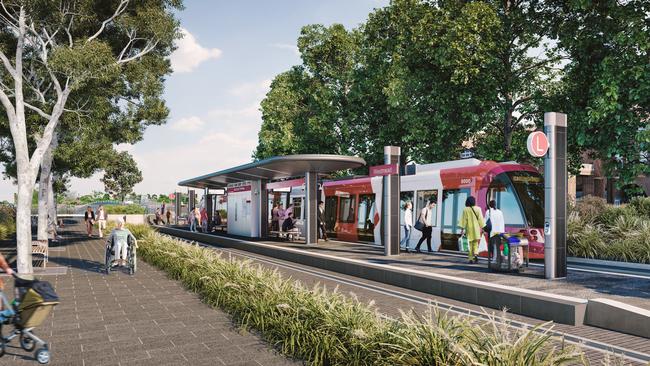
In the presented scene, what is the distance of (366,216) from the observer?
2166 centimetres

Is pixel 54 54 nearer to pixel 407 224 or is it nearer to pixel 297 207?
pixel 407 224

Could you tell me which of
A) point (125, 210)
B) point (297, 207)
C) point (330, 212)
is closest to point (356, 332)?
point (330, 212)

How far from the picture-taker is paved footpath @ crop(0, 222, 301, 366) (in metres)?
5.82

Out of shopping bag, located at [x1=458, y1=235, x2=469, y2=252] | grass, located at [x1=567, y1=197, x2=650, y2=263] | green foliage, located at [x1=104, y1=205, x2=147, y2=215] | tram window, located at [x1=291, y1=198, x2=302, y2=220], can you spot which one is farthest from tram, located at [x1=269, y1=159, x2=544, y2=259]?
green foliage, located at [x1=104, y1=205, x2=147, y2=215]

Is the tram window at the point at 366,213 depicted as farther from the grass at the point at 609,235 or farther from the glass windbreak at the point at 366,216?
the grass at the point at 609,235

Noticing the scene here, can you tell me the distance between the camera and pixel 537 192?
1477 cm

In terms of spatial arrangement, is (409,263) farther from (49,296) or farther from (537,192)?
(49,296)

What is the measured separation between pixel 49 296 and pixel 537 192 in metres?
12.9

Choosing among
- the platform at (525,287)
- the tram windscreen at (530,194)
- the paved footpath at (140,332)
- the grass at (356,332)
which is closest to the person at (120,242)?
the paved footpath at (140,332)

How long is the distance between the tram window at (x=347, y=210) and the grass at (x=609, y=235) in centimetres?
857

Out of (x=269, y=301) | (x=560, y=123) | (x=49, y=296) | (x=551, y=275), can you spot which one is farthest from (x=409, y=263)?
(x=49, y=296)

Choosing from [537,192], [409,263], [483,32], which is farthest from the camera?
[483,32]

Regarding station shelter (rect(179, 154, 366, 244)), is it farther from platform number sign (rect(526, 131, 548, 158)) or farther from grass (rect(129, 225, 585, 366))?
grass (rect(129, 225, 585, 366))

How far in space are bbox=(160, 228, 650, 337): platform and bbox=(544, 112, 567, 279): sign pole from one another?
0.35 m
